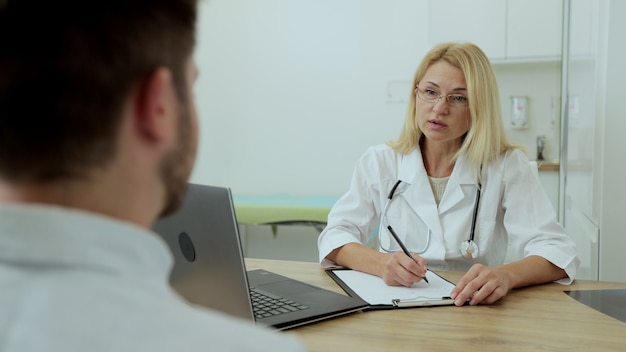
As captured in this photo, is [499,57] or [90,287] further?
[499,57]

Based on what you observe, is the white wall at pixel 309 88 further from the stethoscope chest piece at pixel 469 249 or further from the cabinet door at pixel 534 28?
the stethoscope chest piece at pixel 469 249

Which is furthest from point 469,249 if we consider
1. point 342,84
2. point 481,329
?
point 342,84

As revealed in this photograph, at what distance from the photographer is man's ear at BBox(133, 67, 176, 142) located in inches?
17.3

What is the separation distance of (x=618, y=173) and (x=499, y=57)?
131 cm

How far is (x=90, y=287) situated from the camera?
1.24ft

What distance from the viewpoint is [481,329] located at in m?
1.02

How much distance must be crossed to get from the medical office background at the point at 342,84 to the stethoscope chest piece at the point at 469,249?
3.27ft

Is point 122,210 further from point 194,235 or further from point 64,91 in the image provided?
point 194,235

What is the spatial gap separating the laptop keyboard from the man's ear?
696 mm

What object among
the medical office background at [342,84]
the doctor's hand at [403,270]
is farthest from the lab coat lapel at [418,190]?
the medical office background at [342,84]

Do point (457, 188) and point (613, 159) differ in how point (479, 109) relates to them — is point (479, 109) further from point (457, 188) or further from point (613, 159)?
point (613, 159)

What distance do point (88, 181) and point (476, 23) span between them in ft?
9.84

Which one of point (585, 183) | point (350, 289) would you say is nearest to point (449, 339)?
point (350, 289)

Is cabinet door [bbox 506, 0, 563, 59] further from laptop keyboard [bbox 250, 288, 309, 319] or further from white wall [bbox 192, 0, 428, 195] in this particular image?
laptop keyboard [bbox 250, 288, 309, 319]
